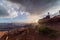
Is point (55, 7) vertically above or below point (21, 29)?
above

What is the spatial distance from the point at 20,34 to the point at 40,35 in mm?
516

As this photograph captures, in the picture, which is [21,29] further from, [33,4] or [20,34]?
[33,4]

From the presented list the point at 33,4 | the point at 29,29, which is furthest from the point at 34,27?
the point at 33,4

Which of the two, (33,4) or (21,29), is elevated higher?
(33,4)

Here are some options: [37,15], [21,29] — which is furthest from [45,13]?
[21,29]

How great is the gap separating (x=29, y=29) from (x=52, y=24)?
23.9 inches

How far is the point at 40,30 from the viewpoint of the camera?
7.05 metres

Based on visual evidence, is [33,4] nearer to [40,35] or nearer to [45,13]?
[45,13]

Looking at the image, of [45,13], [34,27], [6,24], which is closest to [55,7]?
[45,13]

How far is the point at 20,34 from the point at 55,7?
1.15 meters

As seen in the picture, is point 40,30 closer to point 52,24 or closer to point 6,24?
point 52,24

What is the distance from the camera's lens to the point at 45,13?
23.5ft

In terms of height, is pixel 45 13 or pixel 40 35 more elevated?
pixel 45 13

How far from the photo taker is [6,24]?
23.5 feet
